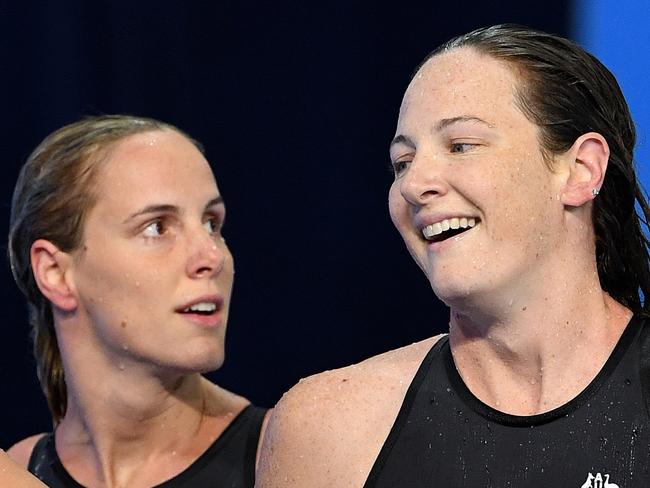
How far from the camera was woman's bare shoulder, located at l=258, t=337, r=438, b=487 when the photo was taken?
1682 millimetres

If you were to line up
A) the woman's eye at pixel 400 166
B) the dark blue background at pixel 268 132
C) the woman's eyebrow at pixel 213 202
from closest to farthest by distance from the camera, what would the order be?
the woman's eye at pixel 400 166
the woman's eyebrow at pixel 213 202
the dark blue background at pixel 268 132

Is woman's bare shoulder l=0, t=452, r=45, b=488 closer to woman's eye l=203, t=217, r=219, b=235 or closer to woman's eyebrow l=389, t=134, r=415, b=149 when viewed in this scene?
woman's eyebrow l=389, t=134, r=415, b=149

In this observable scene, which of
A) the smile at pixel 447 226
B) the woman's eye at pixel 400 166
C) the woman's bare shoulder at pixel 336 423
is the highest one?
the woman's eye at pixel 400 166

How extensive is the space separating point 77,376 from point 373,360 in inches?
24.7

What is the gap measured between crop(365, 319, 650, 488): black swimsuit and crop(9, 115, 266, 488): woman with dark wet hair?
46cm

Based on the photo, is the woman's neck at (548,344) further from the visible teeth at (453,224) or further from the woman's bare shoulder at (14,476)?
the woman's bare shoulder at (14,476)

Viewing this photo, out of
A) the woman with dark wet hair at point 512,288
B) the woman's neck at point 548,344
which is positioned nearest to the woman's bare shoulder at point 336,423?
the woman with dark wet hair at point 512,288

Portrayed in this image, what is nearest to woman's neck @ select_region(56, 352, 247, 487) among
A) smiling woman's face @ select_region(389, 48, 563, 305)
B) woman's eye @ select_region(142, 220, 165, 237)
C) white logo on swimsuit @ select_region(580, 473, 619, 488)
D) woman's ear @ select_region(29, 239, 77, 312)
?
woman's ear @ select_region(29, 239, 77, 312)

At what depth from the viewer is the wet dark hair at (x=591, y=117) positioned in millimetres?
1633

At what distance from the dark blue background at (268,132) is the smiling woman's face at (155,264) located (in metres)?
0.59

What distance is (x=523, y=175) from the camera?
160 centimetres

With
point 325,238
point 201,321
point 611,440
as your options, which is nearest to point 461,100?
point 611,440

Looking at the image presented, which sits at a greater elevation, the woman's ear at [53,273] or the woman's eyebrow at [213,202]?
the woman's eyebrow at [213,202]

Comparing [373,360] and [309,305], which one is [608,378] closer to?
[373,360]
